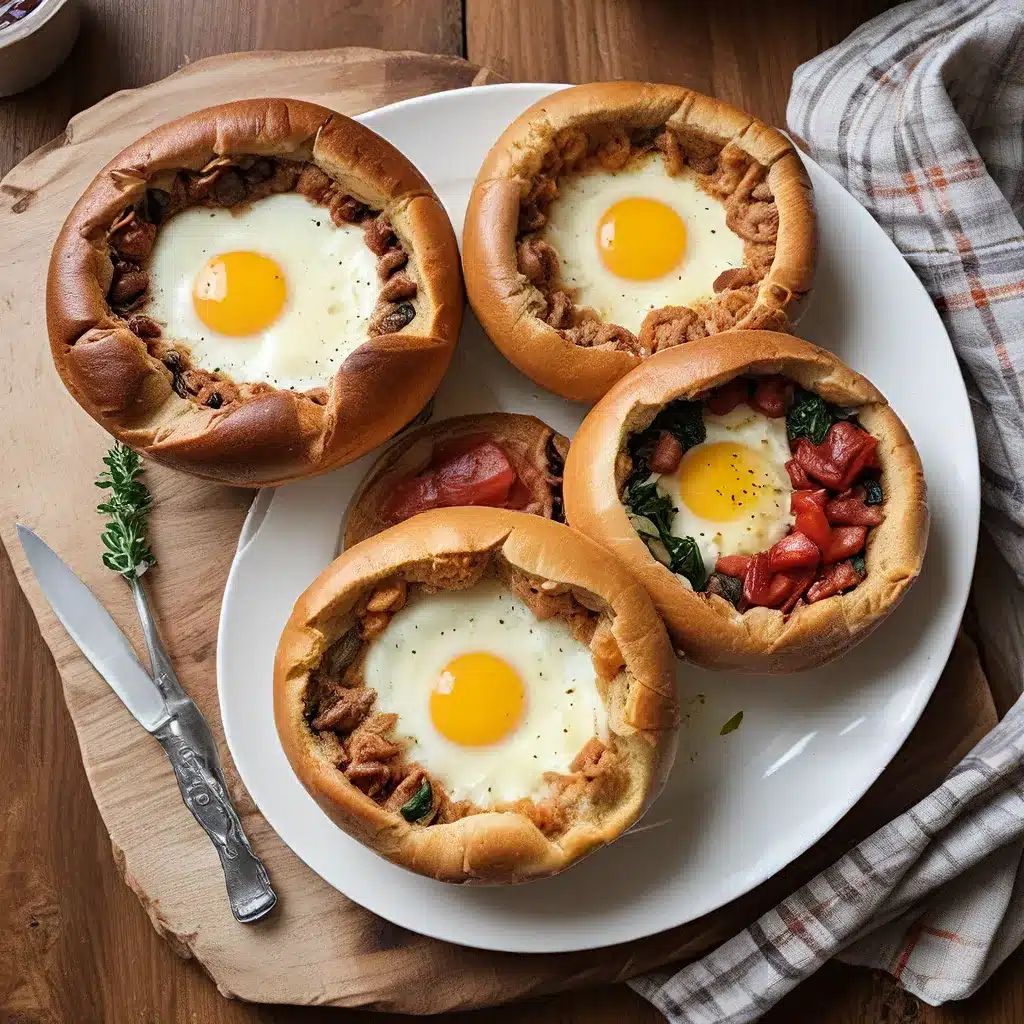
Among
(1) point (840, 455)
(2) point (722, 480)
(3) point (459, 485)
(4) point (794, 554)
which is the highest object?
(1) point (840, 455)

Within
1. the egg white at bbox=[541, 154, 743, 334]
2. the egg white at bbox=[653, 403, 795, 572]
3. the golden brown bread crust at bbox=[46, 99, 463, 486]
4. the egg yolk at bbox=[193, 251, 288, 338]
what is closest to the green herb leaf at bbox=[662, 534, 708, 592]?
the egg white at bbox=[653, 403, 795, 572]

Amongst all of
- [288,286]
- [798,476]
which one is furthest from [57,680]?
[798,476]

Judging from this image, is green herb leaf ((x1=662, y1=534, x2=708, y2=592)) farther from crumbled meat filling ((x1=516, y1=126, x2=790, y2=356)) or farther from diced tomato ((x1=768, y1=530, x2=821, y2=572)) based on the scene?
crumbled meat filling ((x1=516, y1=126, x2=790, y2=356))

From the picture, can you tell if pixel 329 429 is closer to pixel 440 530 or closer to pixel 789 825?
pixel 440 530

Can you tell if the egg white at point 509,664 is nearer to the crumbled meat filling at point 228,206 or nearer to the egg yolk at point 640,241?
the crumbled meat filling at point 228,206

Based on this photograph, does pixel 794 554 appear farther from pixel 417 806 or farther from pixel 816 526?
pixel 417 806

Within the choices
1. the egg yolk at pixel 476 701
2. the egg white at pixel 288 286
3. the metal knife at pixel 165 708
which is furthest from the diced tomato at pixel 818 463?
the metal knife at pixel 165 708
